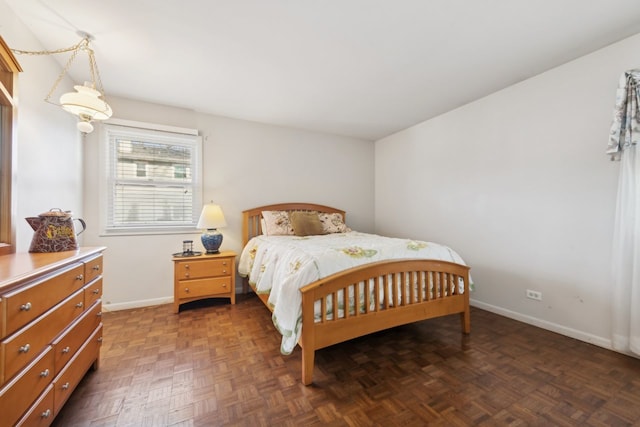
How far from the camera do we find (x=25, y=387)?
3.12 feet

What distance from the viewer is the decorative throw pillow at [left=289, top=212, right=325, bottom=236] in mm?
3317

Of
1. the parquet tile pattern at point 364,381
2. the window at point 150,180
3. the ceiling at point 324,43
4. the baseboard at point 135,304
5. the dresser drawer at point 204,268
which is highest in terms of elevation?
the ceiling at point 324,43

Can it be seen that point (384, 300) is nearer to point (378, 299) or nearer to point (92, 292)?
point (378, 299)

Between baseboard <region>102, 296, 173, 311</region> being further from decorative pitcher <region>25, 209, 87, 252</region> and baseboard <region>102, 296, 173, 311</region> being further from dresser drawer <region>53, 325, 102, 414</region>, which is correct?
decorative pitcher <region>25, 209, 87, 252</region>

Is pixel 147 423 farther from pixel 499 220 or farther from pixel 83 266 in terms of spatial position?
pixel 499 220

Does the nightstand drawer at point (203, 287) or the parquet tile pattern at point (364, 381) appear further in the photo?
the nightstand drawer at point (203, 287)

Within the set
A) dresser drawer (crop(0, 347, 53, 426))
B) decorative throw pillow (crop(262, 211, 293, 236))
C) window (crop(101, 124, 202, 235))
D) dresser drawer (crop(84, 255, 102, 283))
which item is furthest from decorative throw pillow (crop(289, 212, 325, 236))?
dresser drawer (crop(0, 347, 53, 426))

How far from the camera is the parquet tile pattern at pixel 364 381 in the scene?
134cm

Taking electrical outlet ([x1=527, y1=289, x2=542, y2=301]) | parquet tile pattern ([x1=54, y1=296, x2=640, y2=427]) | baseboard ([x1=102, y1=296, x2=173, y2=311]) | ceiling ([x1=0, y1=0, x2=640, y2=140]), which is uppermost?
ceiling ([x1=0, y1=0, x2=640, y2=140])

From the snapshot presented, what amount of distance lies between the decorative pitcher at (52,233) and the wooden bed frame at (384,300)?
1470 millimetres

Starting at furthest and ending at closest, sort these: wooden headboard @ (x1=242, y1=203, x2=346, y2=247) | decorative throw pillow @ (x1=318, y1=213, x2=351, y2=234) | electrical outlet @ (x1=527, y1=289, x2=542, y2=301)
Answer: decorative throw pillow @ (x1=318, y1=213, x2=351, y2=234)
wooden headboard @ (x1=242, y1=203, x2=346, y2=247)
electrical outlet @ (x1=527, y1=289, x2=542, y2=301)

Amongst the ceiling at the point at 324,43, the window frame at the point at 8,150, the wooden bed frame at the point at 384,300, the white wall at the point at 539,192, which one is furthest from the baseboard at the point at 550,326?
the window frame at the point at 8,150

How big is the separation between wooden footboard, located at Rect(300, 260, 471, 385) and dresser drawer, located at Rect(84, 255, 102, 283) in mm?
1271

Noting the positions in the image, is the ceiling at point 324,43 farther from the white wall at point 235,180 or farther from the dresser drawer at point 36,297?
the dresser drawer at point 36,297
